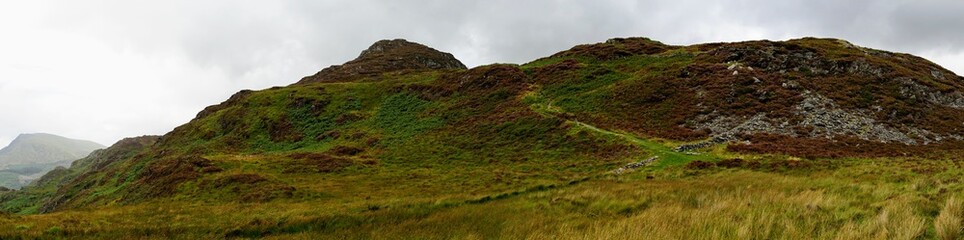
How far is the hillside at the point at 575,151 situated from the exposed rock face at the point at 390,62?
112ft

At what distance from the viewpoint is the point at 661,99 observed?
51938mm

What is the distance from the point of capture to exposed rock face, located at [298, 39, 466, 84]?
4611 inches

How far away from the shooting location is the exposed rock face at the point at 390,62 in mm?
117119

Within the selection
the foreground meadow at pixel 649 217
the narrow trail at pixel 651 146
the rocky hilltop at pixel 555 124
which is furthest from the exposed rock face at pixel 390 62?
the foreground meadow at pixel 649 217

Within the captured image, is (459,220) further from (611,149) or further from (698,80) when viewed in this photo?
(698,80)

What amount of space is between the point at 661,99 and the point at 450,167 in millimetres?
25998

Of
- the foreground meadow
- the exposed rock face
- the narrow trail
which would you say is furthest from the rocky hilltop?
the exposed rock face

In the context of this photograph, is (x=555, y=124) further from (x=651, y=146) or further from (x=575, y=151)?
(x=651, y=146)

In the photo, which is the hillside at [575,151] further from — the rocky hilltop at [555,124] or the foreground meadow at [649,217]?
the rocky hilltop at [555,124]

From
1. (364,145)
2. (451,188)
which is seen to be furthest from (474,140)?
(451,188)

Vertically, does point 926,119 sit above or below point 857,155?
above

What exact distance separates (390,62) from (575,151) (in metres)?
93.3

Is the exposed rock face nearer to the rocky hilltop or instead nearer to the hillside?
the hillside

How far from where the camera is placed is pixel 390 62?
125 m
